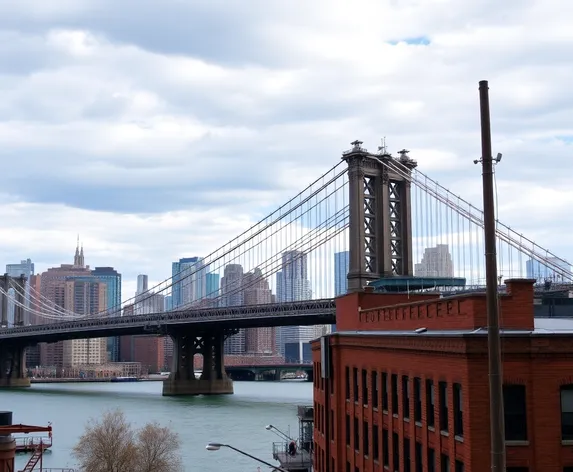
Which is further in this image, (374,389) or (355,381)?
(355,381)

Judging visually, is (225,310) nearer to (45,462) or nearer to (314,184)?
(314,184)

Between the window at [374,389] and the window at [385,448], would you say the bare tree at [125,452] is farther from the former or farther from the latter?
the window at [385,448]

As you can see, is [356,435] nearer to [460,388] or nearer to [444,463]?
[444,463]

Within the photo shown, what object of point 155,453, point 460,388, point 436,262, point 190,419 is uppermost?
point 436,262

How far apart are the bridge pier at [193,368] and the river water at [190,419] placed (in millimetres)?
4451

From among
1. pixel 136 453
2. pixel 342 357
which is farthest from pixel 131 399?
pixel 342 357

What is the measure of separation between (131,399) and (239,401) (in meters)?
16.4

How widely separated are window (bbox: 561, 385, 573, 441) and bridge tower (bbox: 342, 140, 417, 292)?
195 feet

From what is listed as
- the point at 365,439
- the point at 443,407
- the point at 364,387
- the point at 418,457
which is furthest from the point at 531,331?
the point at 365,439

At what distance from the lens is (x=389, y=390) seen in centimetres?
2906

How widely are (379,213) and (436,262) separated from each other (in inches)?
368

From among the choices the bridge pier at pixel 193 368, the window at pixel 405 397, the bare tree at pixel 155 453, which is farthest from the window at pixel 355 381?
the bridge pier at pixel 193 368

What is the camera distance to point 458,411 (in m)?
22.6

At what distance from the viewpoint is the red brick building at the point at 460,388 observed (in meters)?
21.3
